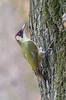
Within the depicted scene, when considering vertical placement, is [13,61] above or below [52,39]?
below

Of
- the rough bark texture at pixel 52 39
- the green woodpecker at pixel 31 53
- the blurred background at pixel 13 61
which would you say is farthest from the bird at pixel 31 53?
the blurred background at pixel 13 61

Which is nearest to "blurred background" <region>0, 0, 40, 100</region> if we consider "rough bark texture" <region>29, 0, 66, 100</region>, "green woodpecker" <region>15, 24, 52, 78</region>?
"green woodpecker" <region>15, 24, 52, 78</region>

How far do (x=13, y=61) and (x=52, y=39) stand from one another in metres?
4.71

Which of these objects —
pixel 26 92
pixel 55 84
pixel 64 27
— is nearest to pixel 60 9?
pixel 64 27

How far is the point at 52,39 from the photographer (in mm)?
2441

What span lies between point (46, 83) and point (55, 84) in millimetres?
131

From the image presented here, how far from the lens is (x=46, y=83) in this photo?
2.59m

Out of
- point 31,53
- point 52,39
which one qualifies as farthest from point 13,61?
point 52,39

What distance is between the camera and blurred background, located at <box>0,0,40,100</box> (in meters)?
6.59

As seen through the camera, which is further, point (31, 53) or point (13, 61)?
point (13, 61)

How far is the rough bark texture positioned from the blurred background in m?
3.92

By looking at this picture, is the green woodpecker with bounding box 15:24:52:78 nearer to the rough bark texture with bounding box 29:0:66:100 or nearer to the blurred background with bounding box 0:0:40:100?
the rough bark texture with bounding box 29:0:66:100

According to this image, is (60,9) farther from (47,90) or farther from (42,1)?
(47,90)

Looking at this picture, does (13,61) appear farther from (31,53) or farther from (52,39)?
(52,39)
